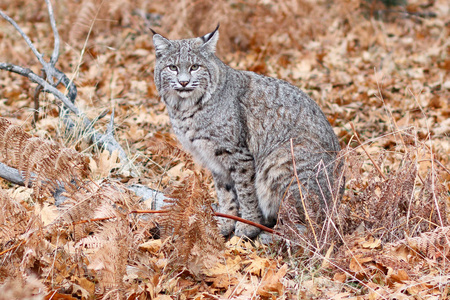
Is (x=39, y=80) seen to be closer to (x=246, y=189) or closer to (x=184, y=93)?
(x=184, y=93)

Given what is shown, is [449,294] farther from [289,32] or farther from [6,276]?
[289,32]

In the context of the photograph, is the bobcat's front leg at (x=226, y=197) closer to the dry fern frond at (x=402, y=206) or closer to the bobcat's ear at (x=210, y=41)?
the bobcat's ear at (x=210, y=41)

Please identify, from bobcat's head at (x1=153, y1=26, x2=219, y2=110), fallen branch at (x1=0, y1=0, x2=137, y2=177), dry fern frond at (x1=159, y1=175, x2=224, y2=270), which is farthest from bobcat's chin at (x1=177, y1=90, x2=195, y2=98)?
dry fern frond at (x1=159, y1=175, x2=224, y2=270)

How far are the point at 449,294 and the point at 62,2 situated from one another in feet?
31.6

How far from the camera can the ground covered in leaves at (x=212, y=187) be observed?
282 centimetres

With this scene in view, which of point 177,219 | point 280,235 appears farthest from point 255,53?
point 177,219

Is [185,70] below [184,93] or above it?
above

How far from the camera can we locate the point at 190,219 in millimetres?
2795

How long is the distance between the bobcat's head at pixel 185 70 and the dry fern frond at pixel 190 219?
1592 millimetres

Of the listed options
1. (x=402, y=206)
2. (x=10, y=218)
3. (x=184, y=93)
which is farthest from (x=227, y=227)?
(x=10, y=218)

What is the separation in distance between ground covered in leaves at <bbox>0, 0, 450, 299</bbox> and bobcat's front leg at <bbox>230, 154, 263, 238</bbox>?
1.48ft

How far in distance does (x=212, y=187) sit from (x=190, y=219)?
231 cm

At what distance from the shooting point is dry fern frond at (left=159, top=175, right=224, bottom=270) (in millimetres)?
2830

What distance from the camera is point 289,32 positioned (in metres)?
9.55
